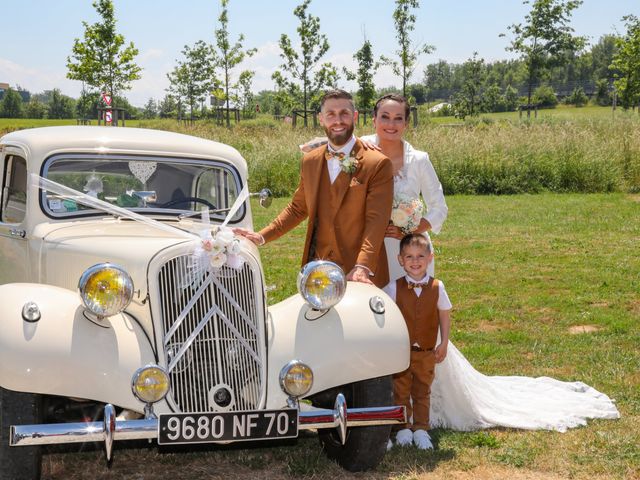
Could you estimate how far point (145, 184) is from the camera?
5.08m

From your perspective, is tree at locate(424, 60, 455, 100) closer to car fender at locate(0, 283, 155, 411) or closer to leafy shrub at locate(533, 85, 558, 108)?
leafy shrub at locate(533, 85, 558, 108)

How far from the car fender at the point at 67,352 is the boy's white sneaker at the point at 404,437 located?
159 centimetres

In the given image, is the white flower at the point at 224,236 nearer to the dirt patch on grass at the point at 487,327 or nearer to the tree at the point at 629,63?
the dirt patch on grass at the point at 487,327

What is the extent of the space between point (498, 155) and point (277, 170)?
17.3 ft

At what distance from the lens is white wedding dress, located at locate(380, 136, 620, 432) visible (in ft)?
15.9

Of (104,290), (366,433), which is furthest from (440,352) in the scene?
(104,290)

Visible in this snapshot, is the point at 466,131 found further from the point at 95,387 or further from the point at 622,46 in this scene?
the point at 95,387

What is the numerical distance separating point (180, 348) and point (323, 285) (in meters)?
0.77

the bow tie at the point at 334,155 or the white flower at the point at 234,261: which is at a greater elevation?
the bow tie at the point at 334,155

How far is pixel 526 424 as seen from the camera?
15.9ft

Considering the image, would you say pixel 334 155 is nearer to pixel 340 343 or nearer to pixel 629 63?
pixel 340 343

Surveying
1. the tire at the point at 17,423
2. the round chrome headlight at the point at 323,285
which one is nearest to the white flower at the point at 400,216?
the round chrome headlight at the point at 323,285

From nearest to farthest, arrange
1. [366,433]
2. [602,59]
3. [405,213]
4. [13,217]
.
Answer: [366,433] → [405,213] → [13,217] → [602,59]

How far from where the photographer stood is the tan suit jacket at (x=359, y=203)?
14.7ft
